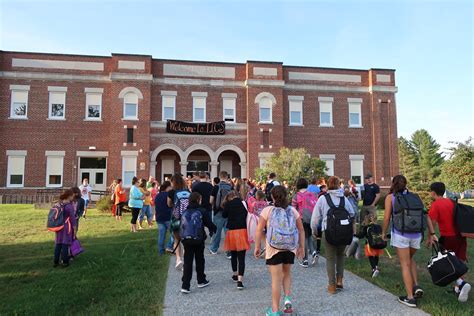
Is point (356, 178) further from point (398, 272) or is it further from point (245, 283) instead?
point (245, 283)

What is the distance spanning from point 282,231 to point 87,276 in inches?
169

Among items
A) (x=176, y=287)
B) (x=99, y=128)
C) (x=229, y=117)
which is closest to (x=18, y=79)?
(x=99, y=128)

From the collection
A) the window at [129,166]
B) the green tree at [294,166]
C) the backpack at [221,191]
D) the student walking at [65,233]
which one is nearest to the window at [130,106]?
the window at [129,166]

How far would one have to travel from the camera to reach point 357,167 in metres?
27.9

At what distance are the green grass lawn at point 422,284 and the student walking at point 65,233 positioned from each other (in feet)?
19.5

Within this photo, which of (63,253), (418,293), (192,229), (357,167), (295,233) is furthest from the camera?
(357,167)

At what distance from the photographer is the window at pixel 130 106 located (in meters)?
25.0

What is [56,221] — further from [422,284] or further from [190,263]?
[422,284]

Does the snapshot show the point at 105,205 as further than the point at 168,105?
No

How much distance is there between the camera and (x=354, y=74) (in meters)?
28.4

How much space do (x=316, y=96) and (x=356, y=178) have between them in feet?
22.9

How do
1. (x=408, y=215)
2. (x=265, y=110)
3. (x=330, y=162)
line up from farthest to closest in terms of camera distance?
1. (x=330, y=162)
2. (x=265, y=110)
3. (x=408, y=215)

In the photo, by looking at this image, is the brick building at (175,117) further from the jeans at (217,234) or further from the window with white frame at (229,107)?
the jeans at (217,234)

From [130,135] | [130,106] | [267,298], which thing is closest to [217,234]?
[267,298]
